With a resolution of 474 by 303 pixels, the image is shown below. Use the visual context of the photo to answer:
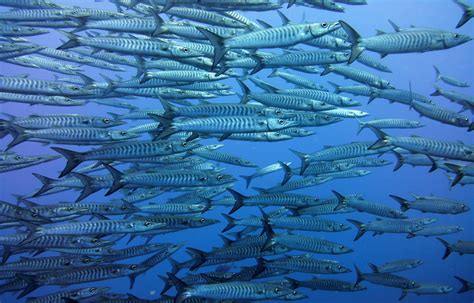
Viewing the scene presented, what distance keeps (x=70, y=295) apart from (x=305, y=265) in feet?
11.0

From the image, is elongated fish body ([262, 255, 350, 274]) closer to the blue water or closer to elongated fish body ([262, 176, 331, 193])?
elongated fish body ([262, 176, 331, 193])

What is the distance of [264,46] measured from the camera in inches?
194

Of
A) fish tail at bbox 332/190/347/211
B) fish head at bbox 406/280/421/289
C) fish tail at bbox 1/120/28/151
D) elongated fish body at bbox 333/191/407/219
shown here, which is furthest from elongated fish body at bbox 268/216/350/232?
fish tail at bbox 1/120/28/151

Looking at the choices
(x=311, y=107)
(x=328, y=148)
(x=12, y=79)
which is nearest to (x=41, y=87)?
(x=12, y=79)

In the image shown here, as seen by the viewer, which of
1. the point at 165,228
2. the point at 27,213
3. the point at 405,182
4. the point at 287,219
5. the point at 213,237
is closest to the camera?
the point at 27,213

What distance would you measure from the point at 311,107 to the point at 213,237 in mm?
22294

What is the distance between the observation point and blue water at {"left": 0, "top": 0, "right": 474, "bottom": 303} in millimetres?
22609

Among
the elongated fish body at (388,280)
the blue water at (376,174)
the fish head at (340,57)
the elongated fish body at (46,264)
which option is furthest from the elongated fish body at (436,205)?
the blue water at (376,174)

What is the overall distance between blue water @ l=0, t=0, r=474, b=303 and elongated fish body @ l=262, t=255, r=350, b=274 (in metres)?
14.4

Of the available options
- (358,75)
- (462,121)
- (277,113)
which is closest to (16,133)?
(277,113)

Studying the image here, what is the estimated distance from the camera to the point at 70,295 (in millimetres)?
5531

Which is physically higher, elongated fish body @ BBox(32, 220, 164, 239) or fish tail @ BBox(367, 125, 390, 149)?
fish tail @ BBox(367, 125, 390, 149)

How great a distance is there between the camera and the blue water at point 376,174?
22.6m

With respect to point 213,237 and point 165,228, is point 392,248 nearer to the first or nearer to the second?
point 213,237
